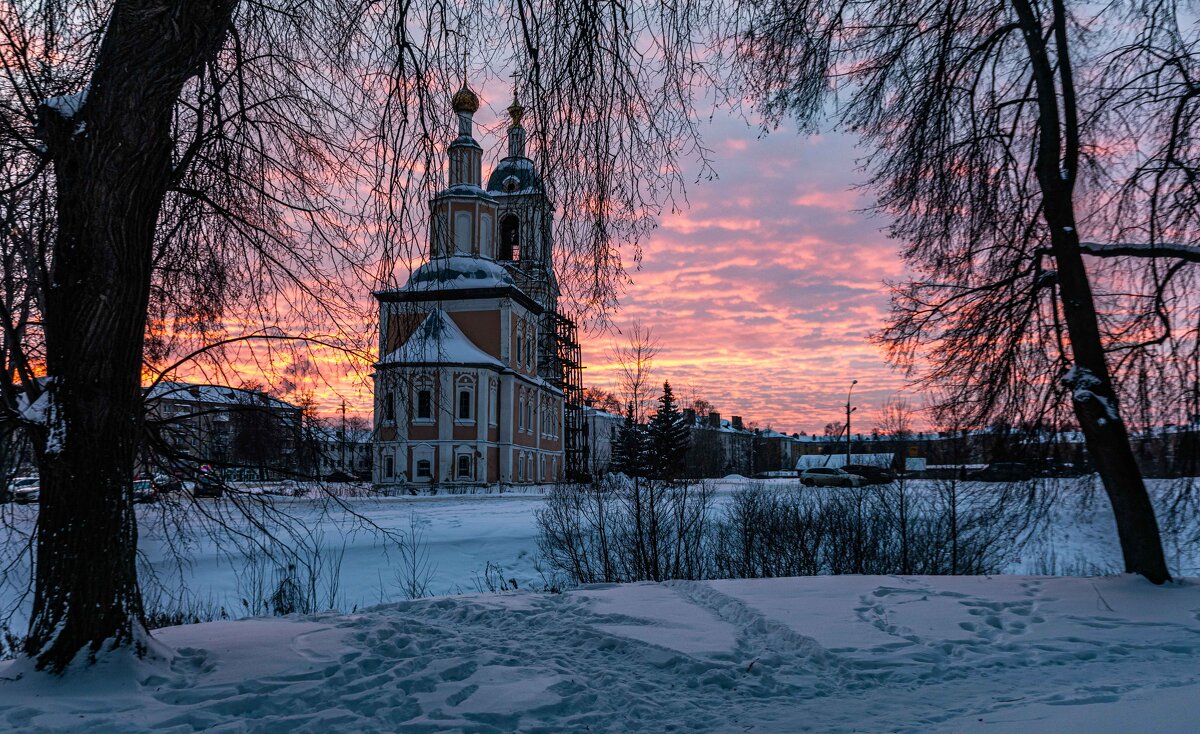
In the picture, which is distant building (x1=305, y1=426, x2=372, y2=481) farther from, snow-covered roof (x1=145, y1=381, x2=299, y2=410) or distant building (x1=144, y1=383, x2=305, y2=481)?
snow-covered roof (x1=145, y1=381, x2=299, y2=410)

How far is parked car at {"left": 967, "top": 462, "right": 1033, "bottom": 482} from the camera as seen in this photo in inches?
383

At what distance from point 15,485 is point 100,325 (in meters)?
1.58

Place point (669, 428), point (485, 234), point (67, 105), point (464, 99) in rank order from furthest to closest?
point (669, 428), point (485, 234), point (464, 99), point (67, 105)

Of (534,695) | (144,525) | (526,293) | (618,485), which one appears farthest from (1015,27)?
(618,485)

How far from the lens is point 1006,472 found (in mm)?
10008

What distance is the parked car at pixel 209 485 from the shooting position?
5.95 meters

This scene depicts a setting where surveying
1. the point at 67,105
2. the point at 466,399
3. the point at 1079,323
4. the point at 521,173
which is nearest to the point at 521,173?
the point at 521,173

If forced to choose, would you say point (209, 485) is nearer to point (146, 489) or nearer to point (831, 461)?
point (146, 489)

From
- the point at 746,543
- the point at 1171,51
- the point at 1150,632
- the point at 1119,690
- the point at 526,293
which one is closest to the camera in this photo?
the point at 1119,690

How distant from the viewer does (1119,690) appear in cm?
459

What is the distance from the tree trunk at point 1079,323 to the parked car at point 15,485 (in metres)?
9.42

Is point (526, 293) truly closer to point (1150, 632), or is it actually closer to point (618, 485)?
point (1150, 632)

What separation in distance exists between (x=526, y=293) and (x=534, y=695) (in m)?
3.60

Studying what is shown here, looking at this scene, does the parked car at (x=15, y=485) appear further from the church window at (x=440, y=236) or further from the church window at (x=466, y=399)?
the church window at (x=466, y=399)
